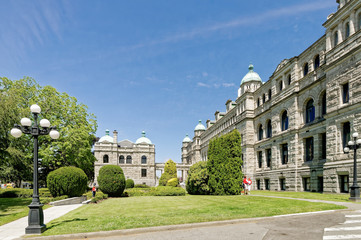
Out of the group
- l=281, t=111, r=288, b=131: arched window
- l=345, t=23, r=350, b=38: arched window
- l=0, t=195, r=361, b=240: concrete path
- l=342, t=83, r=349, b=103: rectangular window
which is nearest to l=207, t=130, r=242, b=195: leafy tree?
l=342, t=83, r=349, b=103: rectangular window

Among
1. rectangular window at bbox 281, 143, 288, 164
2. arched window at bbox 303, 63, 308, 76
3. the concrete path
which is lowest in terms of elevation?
the concrete path

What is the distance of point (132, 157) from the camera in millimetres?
66688

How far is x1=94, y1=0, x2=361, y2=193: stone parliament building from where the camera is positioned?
19.4m

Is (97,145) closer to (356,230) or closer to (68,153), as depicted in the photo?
(68,153)

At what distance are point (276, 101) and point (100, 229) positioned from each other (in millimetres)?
28146

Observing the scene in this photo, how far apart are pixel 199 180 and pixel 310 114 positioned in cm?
1350

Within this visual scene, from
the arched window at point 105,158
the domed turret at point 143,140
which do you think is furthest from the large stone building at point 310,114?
the arched window at point 105,158

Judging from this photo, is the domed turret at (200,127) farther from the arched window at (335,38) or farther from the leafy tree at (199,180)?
the arched window at (335,38)

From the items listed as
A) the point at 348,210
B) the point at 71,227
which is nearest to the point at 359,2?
the point at 348,210

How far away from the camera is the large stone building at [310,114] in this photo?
1944 centimetres

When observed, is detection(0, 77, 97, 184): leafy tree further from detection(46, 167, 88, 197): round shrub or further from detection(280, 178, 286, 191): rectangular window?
detection(280, 178, 286, 191): rectangular window

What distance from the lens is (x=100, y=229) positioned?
8070mm

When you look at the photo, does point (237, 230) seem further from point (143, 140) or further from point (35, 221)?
point (143, 140)

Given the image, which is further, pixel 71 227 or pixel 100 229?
pixel 71 227
